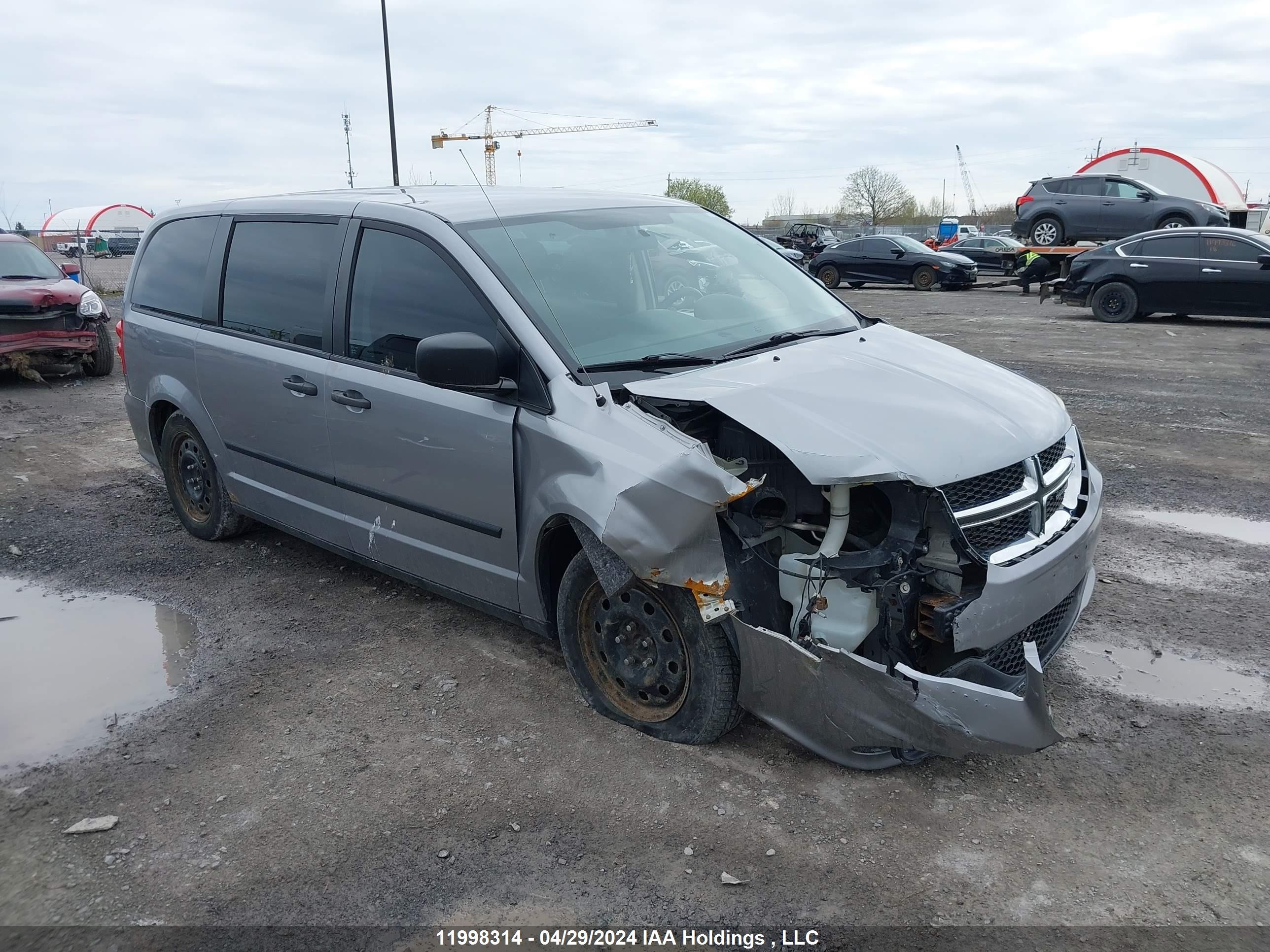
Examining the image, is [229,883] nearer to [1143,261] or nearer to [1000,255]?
[1143,261]

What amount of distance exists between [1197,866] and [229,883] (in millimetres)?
2743

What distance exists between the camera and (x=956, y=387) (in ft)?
11.5

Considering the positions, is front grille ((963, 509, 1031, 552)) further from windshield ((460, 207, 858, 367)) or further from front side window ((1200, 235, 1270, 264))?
front side window ((1200, 235, 1270, 264))

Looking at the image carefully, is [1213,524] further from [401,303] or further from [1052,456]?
[401,303]

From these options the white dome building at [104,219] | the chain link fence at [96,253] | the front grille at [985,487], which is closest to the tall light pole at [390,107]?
the chain link fence at [96,253]

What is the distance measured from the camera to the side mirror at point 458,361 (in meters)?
3.37

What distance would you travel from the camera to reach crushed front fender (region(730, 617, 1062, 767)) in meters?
2.76

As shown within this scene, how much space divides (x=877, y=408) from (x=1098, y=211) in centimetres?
2188

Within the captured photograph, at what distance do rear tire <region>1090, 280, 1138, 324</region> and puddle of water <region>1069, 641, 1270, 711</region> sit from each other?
1308 centimetres

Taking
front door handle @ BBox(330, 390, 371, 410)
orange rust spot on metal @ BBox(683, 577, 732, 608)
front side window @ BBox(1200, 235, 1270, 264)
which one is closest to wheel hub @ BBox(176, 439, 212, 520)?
front door handle @ BBox(330, 390, 371, 410)

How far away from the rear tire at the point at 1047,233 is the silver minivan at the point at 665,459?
2049cm

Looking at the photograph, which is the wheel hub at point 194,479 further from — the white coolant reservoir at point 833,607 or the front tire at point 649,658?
the white coolant reservoir at point 833,607

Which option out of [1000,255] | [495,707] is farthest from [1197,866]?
[1000,255]

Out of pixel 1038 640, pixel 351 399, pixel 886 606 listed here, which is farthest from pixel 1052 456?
pixel 351 399
